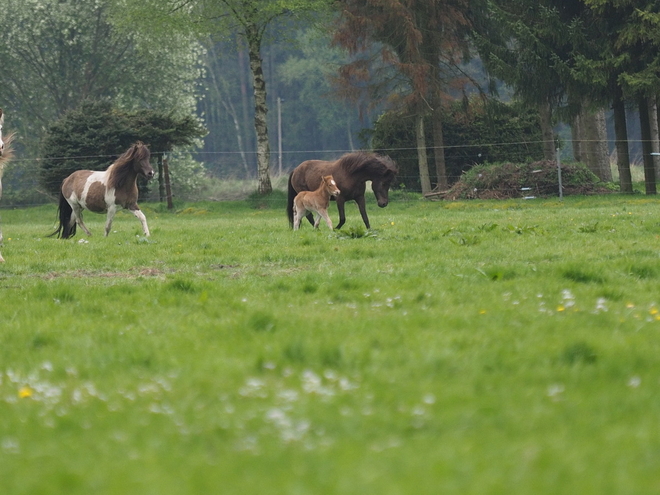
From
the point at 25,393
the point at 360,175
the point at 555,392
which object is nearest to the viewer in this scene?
the point at 555,392

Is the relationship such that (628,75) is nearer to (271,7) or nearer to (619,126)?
(619,126)

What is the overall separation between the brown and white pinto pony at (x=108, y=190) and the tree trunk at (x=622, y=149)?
1836 cm

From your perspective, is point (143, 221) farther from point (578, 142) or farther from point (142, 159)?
point (578, 142)

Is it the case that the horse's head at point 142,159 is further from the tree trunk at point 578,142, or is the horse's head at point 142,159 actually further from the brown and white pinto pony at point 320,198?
the tree trunk at point 578,142

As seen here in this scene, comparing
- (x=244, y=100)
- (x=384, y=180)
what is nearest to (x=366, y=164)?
(x=384, y=180)

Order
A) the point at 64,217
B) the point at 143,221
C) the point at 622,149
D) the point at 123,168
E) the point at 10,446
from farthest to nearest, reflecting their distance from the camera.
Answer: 1. the point at 622,149
2. the point at 64,217
3. the point at 123,168
4. the point at 143,221
5. the point at 10,446

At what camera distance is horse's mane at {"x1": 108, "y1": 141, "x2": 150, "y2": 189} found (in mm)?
18391

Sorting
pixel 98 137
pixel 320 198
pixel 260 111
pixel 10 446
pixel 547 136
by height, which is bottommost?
pixel 10 446

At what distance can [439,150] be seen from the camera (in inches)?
1433

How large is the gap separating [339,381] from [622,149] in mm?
28791

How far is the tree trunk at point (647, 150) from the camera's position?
30.6 metres

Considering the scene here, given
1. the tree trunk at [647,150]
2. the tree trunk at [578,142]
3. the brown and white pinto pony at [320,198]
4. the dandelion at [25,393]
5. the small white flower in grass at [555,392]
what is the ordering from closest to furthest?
the small white flower in grass at [555,392], the dandelion at [25,393], the brown and white pinto pony at [320,198], the tree trunk at [647,150], the tree trunk at [578,142]

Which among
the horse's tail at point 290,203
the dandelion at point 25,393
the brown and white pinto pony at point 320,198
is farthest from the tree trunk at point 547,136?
the dandelion at point 25,393

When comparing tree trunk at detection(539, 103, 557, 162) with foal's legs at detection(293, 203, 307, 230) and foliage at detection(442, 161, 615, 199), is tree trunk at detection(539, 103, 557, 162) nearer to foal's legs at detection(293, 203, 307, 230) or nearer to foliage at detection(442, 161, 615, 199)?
foliage at detection(442, 161, 615, 199)
